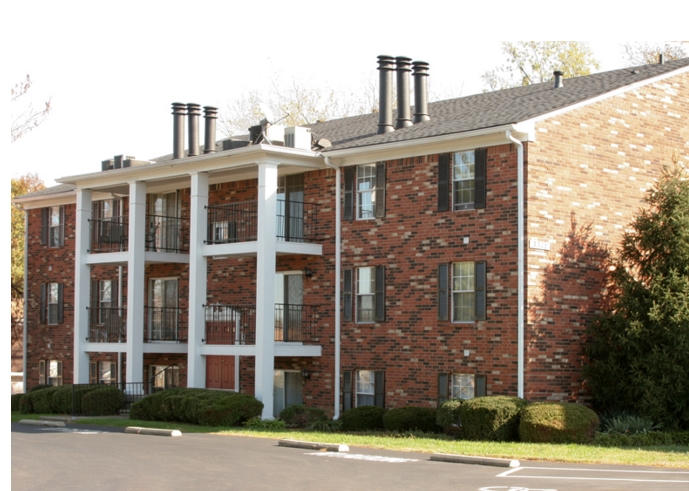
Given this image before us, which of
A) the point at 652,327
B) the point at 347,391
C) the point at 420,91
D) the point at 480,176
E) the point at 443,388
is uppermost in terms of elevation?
the point at 420,91

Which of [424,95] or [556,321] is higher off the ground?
[424,95]

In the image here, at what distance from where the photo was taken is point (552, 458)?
627 inches

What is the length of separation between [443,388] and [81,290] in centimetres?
1395

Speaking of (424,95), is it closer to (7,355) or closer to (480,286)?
(480,286)

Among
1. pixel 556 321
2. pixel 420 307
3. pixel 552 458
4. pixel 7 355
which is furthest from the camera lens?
pixel 420 307

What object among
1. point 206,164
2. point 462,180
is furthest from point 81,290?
point 462,180

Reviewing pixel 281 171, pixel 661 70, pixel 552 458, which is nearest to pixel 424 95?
pixel 281 171

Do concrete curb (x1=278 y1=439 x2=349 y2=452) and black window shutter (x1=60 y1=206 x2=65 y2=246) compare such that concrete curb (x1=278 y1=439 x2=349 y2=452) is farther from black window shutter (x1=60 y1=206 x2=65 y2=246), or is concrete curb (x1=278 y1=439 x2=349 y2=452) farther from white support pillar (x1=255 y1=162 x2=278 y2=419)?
black window shutter (x1=60 y1=206 x2=65 y2=246)

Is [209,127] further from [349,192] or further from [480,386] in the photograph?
[480,386]

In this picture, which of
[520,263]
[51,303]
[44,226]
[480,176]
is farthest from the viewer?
[44,226]

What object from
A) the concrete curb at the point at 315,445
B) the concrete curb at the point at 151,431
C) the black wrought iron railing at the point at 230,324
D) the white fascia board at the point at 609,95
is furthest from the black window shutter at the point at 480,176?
the concrete curb at the point at 151,431

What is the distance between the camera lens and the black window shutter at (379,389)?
2414 centimetres

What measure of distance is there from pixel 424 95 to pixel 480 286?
733 cm

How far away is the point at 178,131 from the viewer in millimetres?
31922
